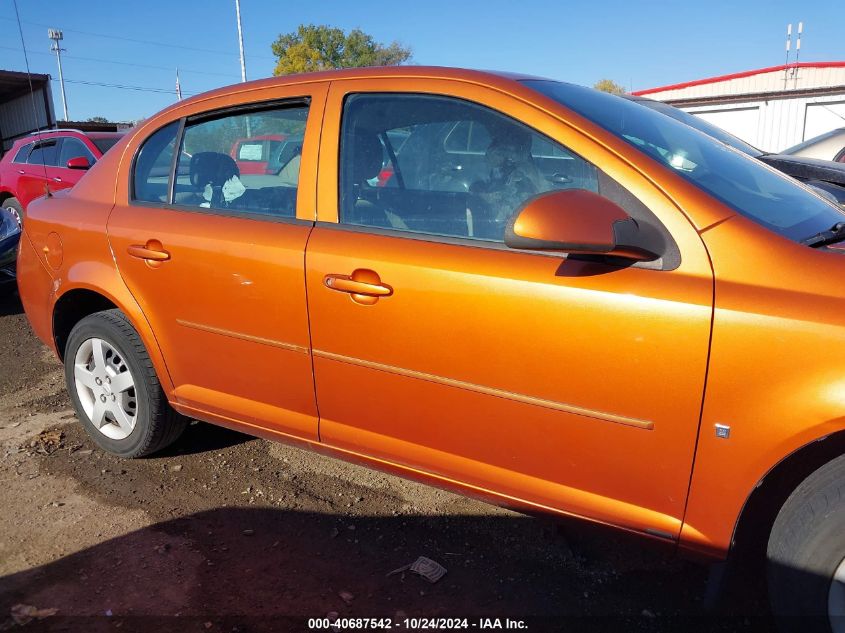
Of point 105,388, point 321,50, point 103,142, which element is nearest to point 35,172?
point 103,142

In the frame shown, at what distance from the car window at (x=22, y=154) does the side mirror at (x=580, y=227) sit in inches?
393

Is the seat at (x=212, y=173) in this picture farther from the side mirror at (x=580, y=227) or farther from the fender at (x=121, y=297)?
the side mirror at (x=580, y=227)

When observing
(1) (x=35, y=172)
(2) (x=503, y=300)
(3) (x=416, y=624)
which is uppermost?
(1) (x=35, y=172)

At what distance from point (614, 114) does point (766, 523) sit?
60.7 inches

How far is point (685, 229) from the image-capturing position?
6.27 feet

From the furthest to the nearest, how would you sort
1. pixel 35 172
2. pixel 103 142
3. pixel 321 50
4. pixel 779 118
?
pixel 321 50 < pixel 779 118 < pixel 35 172 < pixel 103 142

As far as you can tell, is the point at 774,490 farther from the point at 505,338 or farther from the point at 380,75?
the point at 380,75

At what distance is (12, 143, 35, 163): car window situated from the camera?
9711 mm

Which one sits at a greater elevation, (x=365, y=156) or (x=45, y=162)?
(x=365, y=156)

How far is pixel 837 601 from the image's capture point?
1.79m

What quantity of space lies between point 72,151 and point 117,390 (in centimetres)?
702

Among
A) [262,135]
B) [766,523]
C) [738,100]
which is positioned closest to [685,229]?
[766,523]

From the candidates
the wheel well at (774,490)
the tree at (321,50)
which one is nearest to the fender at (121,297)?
the wheel well at (774,490)

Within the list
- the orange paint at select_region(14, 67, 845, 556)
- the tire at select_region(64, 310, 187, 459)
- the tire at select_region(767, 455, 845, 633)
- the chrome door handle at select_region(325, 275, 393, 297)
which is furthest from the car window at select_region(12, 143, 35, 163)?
the tire at select_region(767, 455, 845, 633)
